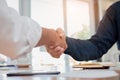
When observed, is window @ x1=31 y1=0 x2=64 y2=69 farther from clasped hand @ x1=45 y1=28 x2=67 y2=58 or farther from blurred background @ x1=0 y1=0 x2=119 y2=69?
clasped hand @ x1=45 y1=28 x2=67 y2=58

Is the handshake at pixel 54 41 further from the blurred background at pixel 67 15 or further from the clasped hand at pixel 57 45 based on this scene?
the blurred background at pixel 67 15

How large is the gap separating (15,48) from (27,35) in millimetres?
35

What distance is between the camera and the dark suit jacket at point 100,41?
1.11 metres

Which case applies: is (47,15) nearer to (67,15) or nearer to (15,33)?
(67,15)

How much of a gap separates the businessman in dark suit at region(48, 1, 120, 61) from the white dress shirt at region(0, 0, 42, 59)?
54 centimetres

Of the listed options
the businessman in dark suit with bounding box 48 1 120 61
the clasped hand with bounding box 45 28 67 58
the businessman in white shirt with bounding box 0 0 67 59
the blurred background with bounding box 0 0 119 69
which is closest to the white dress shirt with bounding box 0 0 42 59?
the businessman in white shirt with bounding box 0 0 67 59

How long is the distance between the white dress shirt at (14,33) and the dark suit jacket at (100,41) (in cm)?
56

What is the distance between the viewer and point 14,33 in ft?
1.41

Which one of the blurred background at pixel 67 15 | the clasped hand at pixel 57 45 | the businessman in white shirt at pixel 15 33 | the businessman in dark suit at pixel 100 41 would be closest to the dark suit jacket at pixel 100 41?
the businessman in dark suit at pixel 100 41

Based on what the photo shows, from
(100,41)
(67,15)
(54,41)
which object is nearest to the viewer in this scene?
(54,41)

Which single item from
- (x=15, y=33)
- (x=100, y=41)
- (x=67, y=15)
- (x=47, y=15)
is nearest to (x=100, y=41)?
(x=100, y=41)

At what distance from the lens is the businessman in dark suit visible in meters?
1.10

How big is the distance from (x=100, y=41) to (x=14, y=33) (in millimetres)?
866

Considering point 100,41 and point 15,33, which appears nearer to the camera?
point 15,33
